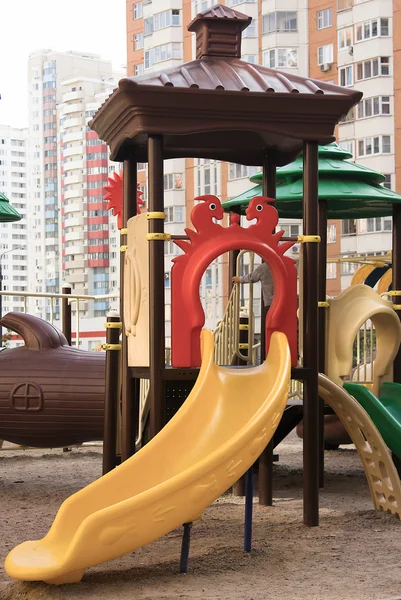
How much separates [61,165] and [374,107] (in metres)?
37.7

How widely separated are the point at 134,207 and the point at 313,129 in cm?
144

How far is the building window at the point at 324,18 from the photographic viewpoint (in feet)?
130

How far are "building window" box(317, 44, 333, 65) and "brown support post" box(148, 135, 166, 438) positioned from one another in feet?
116

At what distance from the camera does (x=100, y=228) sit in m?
66.8

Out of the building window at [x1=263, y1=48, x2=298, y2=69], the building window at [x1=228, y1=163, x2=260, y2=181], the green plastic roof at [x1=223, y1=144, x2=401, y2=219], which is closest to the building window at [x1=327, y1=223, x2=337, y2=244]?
the building window at [x1=228, y1=163, x2=260, y2=181]

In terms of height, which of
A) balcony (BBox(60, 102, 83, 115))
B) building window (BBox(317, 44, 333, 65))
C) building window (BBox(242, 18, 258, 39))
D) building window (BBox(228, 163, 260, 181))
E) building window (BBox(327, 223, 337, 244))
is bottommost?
building window (BBox(327, 223, 337, 244))

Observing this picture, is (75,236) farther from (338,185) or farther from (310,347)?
(310,347)

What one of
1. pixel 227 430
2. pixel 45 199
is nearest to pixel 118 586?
pixel 227 430

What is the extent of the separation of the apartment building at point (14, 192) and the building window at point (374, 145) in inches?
1765

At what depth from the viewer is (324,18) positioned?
131 feet

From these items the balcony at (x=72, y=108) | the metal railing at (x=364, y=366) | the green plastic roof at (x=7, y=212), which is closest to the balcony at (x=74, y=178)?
the balcony at (x=72, y=108)

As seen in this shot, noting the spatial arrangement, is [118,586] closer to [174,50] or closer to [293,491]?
[293,491]

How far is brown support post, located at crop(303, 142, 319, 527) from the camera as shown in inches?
235

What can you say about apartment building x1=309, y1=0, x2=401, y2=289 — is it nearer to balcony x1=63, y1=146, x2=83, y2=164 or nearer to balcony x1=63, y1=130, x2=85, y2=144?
balcony x1=63, y1=130, x2=85, y2=144
